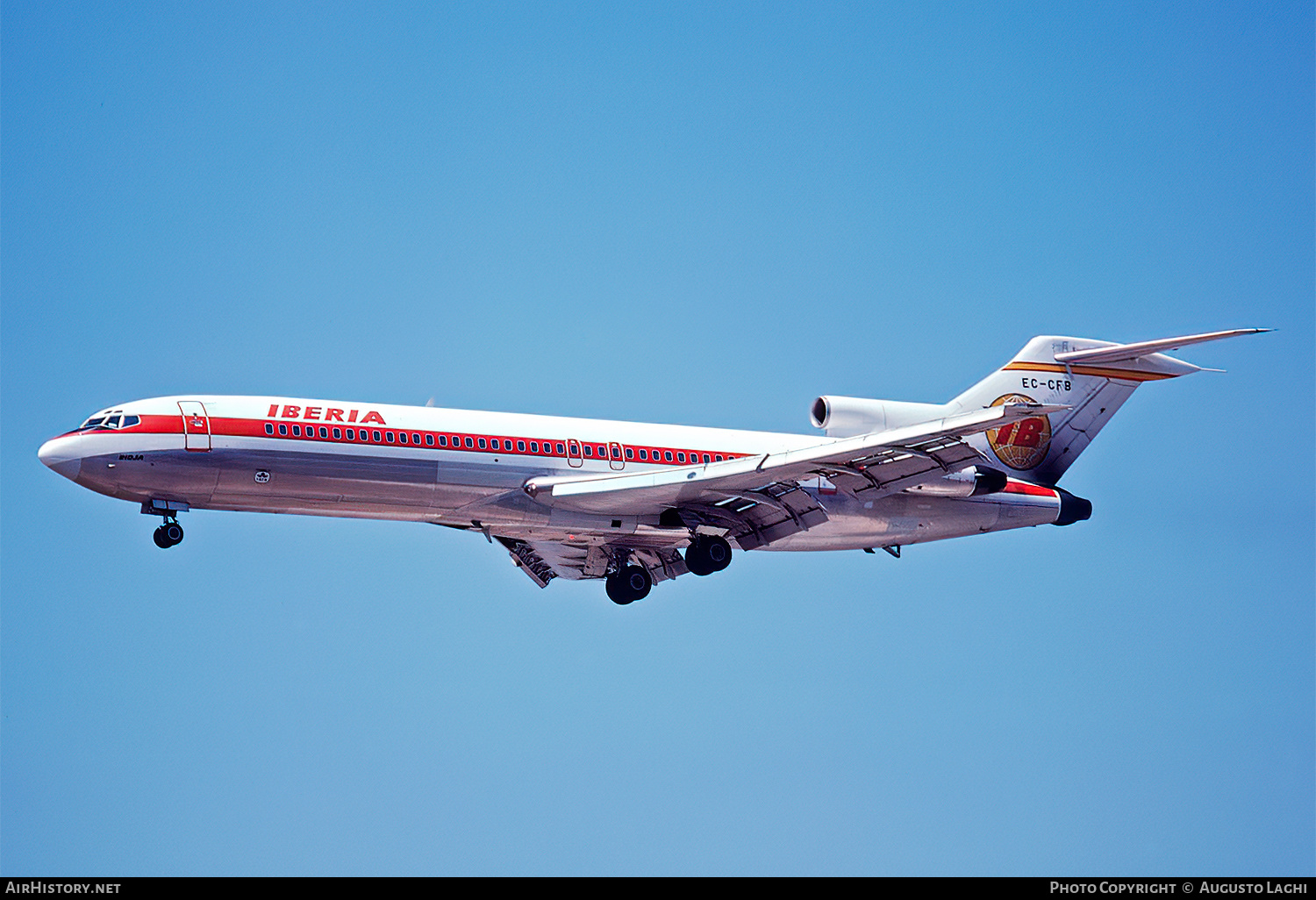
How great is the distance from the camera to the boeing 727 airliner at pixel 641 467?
1156 inches

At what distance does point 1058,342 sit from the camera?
3522cm

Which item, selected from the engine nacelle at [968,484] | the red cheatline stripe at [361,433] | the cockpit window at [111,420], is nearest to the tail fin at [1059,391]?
the engine nacelle at [968,484]

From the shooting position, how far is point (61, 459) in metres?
29.3

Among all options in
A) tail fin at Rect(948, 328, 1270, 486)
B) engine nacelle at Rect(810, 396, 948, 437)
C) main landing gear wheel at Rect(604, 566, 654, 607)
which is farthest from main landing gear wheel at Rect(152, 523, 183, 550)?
tail fin at Rect(948, 328, 1270, 486)

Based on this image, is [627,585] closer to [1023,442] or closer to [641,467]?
[641,467]

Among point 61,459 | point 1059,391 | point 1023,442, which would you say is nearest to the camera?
point 61,459

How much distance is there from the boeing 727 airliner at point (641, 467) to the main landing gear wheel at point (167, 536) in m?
0.03

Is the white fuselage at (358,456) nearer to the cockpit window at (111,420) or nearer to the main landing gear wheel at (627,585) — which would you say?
the cockpit window at (111,420)

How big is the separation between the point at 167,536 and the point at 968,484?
15025 millimetres

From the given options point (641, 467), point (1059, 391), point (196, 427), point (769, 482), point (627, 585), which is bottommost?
point (627, 585)

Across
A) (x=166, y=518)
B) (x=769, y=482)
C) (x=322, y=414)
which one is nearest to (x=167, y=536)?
(x=166, y=518)

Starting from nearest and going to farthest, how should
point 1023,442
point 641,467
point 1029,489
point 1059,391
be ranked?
point 641,467, point 1029,489, point 1023,442, point 1059,391

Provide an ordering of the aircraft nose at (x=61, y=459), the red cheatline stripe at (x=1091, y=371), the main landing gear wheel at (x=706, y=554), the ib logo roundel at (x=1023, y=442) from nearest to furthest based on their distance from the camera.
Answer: the aircraft nose at (x=61, y=459) < the main landing gear wheel at (x=706, y=554) < the ib logo roundel at (x=1023, y=442) < the red cheatline stripe at (x=1091, y=371)
